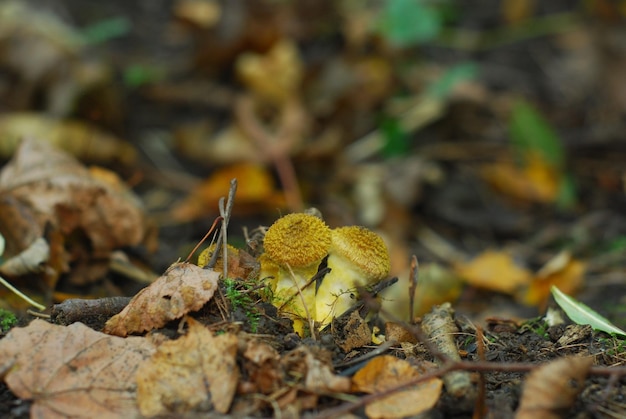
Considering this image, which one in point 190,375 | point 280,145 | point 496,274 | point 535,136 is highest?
point 190,375

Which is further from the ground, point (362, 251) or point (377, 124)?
point (362, 251)

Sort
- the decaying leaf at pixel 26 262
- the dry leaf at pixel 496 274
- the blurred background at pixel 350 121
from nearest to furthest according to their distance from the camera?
the decaying leaf at pixel 26 262 → the dry leaf at pixel 496 274 → the blurred background at pixel 350 121

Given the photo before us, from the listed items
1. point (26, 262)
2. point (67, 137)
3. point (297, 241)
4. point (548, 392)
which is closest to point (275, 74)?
point (67, 137)

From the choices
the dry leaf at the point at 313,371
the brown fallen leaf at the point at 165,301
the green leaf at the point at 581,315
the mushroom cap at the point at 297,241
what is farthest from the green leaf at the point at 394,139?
the dry leaf at the point at 313,371

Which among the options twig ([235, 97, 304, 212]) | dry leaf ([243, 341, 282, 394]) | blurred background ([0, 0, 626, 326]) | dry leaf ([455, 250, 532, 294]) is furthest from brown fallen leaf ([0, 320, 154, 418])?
twig ([235, 97, 304, 212])

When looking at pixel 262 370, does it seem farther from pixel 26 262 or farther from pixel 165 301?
pixel 26 262

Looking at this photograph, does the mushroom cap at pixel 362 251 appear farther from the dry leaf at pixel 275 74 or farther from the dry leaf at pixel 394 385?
the dry leaf at pixel 275 74

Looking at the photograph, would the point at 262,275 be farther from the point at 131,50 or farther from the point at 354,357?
the point at 131,50
